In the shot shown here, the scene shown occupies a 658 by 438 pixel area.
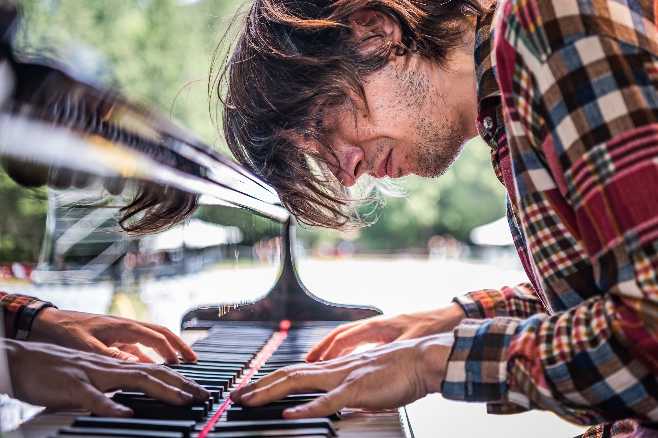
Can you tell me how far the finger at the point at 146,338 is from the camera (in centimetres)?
128

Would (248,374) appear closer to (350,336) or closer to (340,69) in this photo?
(350,336)

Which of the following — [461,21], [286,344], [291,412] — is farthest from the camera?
[286,344]

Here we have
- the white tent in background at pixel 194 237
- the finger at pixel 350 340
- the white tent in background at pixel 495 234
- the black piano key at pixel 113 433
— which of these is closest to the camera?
the black piano key at pixel 113 433

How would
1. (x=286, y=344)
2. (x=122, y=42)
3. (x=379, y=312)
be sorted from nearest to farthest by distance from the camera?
(x=286, y=344) < (x=379, y=312) < (x=122, y=42)

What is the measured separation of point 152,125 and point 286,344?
2.88 feet

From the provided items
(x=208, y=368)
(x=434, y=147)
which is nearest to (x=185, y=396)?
(x=208, y=368)

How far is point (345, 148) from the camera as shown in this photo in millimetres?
1672

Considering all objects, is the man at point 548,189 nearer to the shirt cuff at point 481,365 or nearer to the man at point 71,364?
the shirt cuff at point 481,365

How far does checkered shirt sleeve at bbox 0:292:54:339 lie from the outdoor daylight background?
19 millimetres

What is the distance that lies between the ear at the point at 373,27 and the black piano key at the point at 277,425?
0.83m

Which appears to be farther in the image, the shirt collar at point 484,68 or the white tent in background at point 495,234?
the white tent in background at point 495,234

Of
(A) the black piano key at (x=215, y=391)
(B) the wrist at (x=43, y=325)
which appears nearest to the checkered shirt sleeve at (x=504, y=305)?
(A) the black piano key at (x=215, y=391)

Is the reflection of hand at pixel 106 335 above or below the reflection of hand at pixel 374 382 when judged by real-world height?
above

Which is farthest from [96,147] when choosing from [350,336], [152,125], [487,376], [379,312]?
[379,312]
